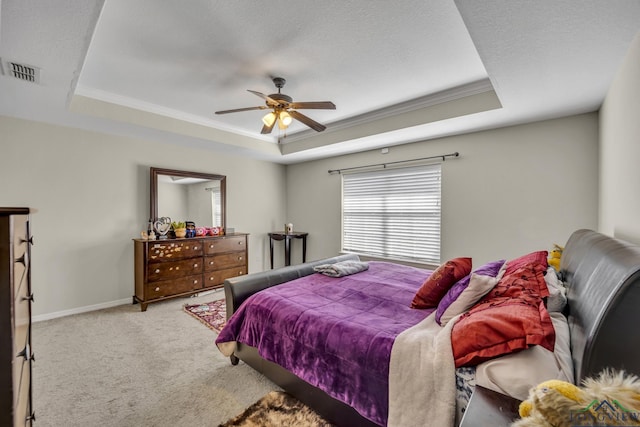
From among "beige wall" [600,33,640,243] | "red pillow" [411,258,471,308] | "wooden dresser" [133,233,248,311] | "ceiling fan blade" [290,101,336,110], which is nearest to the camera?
"beige wall" [600,33,640,243]

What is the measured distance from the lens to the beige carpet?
5.85 feet

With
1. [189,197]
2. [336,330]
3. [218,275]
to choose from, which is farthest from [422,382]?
[189,197]

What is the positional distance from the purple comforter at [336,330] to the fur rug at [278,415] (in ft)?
0.85

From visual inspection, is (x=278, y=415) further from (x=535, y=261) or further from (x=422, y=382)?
(x=535, y=261)

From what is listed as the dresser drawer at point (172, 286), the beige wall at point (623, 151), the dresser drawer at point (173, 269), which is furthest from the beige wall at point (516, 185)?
the dresser drawer at point (172, 286)

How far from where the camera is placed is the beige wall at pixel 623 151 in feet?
5.46

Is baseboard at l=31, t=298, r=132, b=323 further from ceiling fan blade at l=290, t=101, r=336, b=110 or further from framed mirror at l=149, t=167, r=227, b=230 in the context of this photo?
ceiling fan blade at l=290, t=101, r=336, b=110

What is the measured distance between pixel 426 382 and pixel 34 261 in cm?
435

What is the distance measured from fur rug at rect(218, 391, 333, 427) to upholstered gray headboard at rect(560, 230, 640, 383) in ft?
4.57

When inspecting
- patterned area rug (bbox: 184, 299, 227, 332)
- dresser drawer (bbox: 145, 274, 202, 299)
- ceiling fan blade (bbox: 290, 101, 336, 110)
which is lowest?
patterned area rug (bbox: 184, 299, 227, 332)

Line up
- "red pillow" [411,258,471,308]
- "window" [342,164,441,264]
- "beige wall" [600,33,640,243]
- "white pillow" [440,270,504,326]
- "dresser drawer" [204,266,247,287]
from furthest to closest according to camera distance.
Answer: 1. "dresser drawer" [204,266,247,287]
2. "window" [342,164,441,264]
3. "red pillow" [411,258,471,308]
4. "beige wall" [600,33,640,243]
5. "white pillow" [440,270,504,326]

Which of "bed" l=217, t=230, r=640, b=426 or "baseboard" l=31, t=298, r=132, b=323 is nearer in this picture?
"bed" l=217, t=230, r=640, b=426

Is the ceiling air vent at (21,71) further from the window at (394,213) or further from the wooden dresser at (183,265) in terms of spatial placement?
the window at (394,213)

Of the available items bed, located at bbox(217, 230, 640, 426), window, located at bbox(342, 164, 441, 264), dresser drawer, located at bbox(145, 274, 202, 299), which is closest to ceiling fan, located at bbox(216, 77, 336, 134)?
bed, located at bbox(217, 230, 640, 426)
